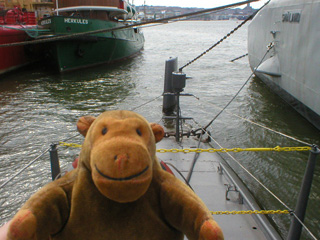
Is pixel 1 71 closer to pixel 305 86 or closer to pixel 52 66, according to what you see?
pixel 52 66

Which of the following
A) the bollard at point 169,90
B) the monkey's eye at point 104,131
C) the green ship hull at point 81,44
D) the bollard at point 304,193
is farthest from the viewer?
the green ship hull at point 81,44

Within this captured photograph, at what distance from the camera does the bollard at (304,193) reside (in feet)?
8.00

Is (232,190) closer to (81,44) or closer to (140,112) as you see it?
(140,112)

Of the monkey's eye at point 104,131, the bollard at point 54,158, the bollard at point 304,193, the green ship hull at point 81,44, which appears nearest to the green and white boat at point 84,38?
the green ship hull at point 81,44

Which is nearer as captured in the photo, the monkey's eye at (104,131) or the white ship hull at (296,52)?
the monkey's eye at (104,131)

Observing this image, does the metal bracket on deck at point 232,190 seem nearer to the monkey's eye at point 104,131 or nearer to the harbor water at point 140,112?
the harbor water at point 140,112

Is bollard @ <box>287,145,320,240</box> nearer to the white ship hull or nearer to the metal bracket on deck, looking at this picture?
the metal bracket on deck

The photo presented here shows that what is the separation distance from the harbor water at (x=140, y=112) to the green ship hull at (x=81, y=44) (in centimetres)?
81

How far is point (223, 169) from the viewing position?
185 inches

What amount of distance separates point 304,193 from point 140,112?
368 inches

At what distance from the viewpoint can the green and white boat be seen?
16719 mm

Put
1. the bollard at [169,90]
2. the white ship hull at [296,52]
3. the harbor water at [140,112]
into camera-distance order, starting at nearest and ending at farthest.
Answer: the harbor water at [140,112] → the white ship hull at [296,52] → the bollard at [169,90]

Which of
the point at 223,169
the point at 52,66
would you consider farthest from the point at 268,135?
the point at 52,66

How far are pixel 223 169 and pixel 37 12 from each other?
1004 inches
